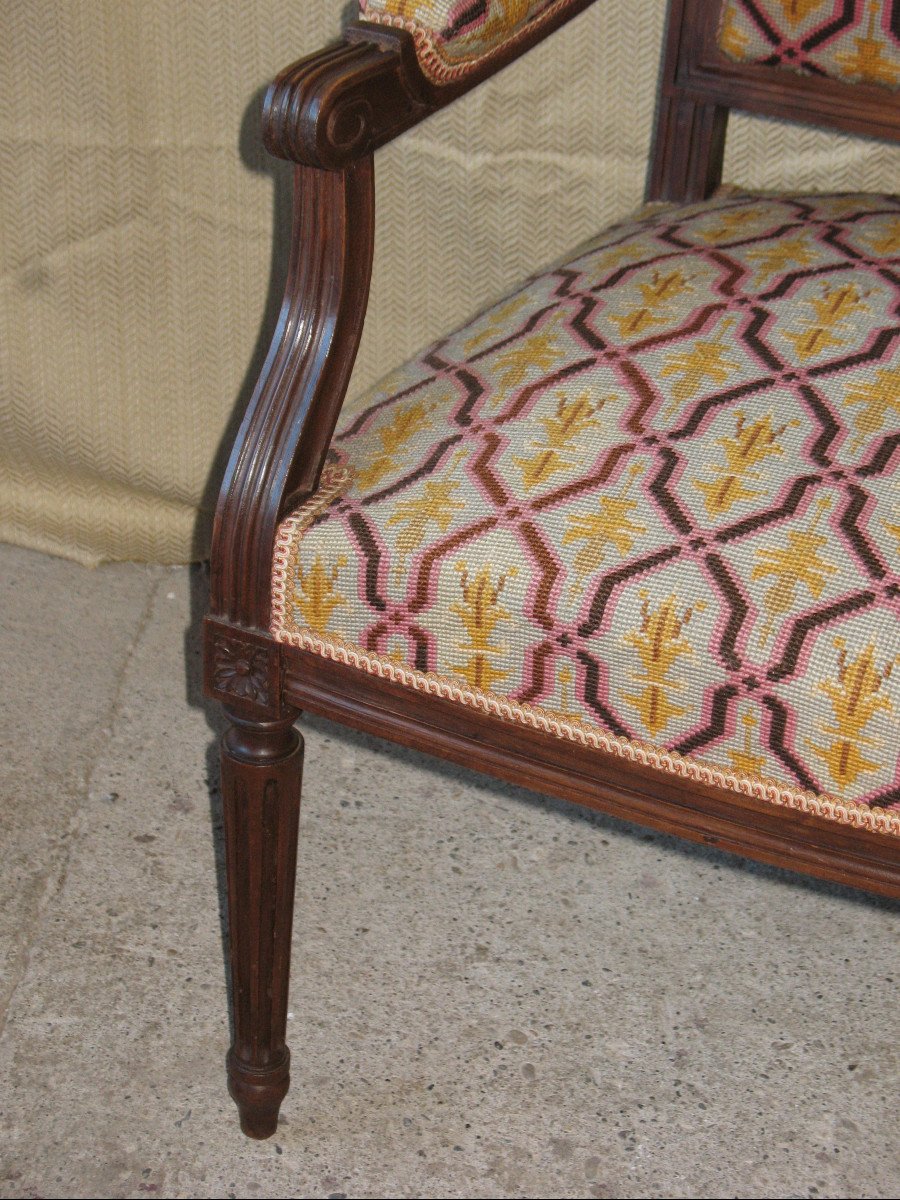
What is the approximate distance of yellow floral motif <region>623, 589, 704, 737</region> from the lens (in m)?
0.84

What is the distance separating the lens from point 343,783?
5.11 feet

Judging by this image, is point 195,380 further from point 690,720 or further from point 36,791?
point 690,720

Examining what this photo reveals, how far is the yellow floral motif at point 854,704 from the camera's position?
2.65ft

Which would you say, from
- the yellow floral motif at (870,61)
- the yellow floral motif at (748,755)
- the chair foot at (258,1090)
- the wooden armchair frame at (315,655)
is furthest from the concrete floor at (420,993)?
the yellow floral motif at (870,61)

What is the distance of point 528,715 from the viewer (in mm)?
901

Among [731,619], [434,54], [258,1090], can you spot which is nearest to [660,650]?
[731,619]

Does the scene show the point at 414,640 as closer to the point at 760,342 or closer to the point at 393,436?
the point at 393,436

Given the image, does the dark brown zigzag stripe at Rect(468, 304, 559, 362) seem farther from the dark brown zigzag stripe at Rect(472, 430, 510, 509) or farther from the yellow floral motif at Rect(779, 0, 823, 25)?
the yellow floral motif at Rect(779, 0, 823, 25)

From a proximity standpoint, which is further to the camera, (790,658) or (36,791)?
(36,791)

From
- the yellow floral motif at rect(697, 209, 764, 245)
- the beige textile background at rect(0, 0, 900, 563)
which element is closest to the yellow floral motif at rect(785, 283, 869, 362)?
the yellow floral motif at rect(697, 209, 764, 245)

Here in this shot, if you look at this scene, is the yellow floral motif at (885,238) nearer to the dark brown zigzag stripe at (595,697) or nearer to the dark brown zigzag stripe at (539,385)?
the dark brown zigzag stripe at (539,385)

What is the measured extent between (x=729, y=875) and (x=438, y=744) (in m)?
0.61

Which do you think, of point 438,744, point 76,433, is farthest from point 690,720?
point 76,433

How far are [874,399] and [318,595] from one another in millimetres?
370
